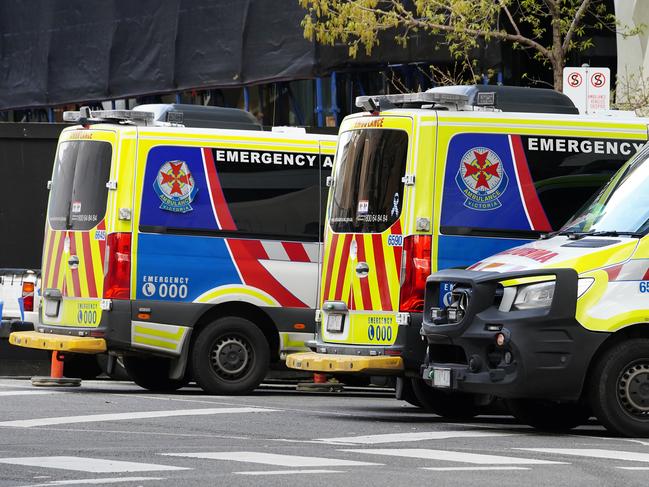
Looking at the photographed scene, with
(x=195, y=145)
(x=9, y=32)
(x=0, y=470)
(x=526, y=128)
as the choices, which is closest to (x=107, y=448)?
(x=0, y=470)

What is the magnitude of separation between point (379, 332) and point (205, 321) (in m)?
3.03

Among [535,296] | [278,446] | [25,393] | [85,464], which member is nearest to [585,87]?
[535,296]

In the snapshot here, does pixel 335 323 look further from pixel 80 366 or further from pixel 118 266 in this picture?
pixel 80 366

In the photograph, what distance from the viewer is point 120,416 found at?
13391 millimetres

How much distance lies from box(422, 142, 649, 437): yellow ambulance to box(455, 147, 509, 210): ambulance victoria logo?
1.26 m

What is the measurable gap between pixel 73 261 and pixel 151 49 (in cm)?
2177

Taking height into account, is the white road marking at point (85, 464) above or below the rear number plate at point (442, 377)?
below

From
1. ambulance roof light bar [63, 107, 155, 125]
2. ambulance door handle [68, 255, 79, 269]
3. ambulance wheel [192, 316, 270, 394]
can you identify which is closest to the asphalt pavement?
ambulance wheel [192, 316, 270, 394]

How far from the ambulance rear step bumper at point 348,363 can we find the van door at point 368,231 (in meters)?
0.21

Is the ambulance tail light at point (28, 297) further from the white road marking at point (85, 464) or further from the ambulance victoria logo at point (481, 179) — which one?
the white road marking at point (85, 464)

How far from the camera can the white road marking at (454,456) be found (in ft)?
33.6

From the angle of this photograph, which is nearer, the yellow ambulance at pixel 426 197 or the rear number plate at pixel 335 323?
the yellow ambulance at pixel 426 197

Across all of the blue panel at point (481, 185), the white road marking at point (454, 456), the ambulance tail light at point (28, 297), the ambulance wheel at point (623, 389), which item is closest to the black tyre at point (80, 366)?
the ambulance tail light at point (28, 297)

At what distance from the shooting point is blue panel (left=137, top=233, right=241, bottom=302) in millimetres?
16234
